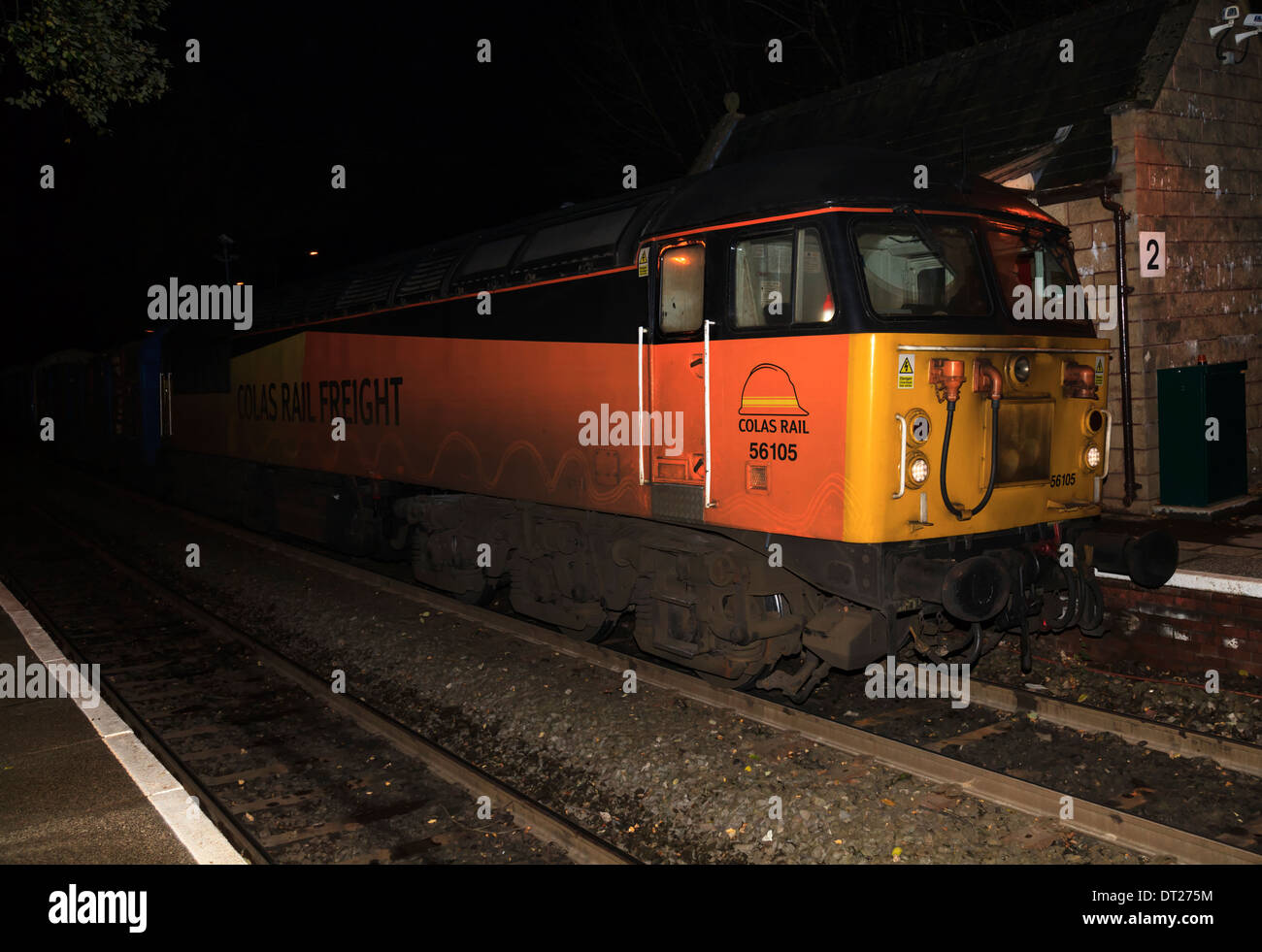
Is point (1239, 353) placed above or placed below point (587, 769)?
above

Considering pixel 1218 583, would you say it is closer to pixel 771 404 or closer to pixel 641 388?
pixel 771 404

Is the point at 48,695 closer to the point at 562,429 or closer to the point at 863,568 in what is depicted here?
the point at 562,429

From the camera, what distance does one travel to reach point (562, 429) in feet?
28.2

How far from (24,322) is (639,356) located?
235ft

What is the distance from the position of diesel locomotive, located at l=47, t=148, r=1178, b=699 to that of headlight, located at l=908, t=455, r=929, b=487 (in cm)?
1

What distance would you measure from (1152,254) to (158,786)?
416 inches

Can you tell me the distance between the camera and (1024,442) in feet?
22.7

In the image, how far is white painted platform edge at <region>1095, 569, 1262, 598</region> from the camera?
761cm

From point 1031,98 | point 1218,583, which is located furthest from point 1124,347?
point 1218,583

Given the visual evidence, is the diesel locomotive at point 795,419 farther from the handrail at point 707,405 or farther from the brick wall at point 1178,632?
the brick wall at point 1178,632

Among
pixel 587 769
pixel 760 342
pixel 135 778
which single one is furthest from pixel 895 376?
pixel 135 778
